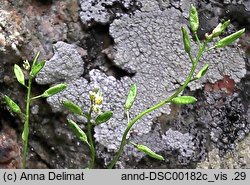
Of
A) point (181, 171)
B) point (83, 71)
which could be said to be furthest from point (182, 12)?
point (181, 171)

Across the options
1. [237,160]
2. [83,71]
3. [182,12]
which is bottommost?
[237,160]

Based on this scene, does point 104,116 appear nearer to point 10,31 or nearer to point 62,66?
point 62,66

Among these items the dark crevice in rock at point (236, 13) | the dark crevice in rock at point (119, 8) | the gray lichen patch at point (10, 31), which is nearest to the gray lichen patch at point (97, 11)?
the dark crevice in rock at point (119, 8)

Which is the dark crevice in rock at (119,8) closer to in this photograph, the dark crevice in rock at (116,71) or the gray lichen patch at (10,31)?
the dark crevice in rock at (116,71)

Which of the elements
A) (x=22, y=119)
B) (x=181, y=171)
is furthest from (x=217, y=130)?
(x=22, y=119)

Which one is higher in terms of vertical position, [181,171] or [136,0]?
[136,0]

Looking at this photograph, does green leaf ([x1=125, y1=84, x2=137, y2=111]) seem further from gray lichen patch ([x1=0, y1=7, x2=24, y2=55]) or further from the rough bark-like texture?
gray lichen patch ([x1=0, y1=7, x2=24, y2=55])

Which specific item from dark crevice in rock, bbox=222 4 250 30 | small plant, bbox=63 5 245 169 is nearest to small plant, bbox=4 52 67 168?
small plant, bbox=63 5 245 169

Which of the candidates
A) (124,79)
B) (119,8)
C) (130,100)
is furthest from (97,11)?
(130,100)

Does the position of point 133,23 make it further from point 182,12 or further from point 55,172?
point 55,172

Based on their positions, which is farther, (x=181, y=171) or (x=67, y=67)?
(x=67, y=67)
